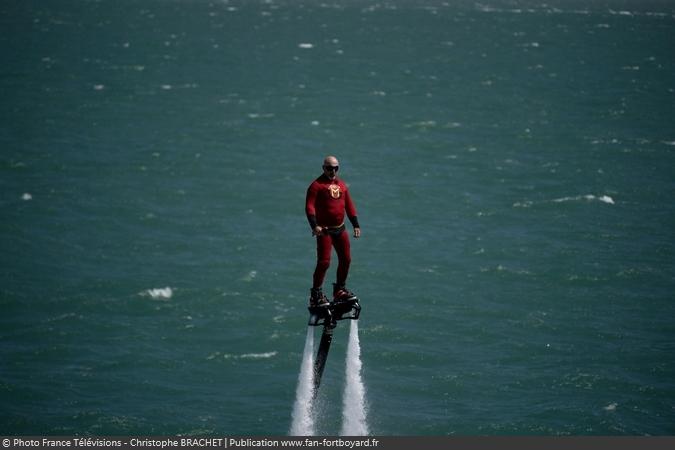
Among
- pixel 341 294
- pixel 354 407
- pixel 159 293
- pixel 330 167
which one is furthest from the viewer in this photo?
pixel 159 293

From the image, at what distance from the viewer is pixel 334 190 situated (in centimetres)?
2311

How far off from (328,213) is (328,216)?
0.27ft

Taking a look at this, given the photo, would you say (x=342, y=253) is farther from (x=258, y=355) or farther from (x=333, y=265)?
(x=333, y=265)

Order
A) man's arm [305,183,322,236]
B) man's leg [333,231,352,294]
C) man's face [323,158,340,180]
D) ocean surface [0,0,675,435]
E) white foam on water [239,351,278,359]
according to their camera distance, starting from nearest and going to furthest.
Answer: man's face [323,158,340,180] < man's arm [305,183,322,236] < man's leg [333,231,352,294] < ocean surface [0,0,675,435] < white foam on water [239,351,278,359]

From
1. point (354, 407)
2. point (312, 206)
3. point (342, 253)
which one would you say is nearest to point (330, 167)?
point (312, 206)

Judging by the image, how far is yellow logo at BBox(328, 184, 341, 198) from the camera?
23078mm

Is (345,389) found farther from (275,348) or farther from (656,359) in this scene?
(656,359)

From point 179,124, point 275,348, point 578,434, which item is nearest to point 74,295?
point 275,348

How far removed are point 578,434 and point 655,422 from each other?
405 cm

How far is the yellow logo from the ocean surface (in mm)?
22493

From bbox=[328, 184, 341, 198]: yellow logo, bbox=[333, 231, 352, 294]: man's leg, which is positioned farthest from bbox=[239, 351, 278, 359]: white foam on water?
bbox=[328, 184, 341, 198]: yellow logo

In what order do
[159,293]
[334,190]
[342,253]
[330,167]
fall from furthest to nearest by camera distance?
[159,293] < [342,253] < [334,190] < [330,167]

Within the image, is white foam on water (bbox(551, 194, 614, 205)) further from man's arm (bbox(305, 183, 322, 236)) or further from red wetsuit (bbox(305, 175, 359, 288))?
man's arm (bbox(305, 183, 322, 236))

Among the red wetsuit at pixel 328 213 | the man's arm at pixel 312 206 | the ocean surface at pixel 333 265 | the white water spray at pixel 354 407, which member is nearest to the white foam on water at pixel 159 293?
the ocean surface at pixel 333 265
